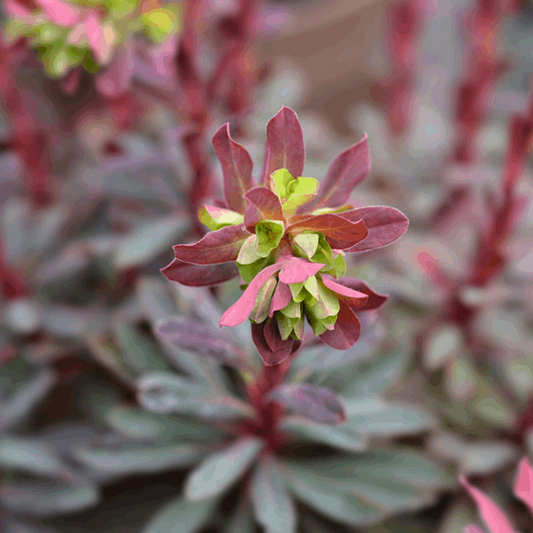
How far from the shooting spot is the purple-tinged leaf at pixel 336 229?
44 cm

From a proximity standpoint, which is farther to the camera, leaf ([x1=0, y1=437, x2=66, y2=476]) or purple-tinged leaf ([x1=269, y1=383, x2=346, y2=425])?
leaf ([x1=0, y1=437, x2=66, y2=476])

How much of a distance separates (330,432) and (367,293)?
0.32m

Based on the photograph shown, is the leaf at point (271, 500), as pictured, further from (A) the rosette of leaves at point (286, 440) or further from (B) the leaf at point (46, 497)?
(B) the leaf at point (46, 497)

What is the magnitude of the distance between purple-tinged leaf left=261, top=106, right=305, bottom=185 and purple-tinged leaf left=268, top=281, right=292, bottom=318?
103 millimetres

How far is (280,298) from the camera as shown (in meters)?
0.44

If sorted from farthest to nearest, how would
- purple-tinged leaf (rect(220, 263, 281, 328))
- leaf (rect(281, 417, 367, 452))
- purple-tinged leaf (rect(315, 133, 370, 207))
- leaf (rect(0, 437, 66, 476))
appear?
leaf (rect(0, 437, 66, 476)), leaf (rect(281, 417, 367, 452)), purple-tinged leaf (rect(315, 133, 370, 207)), purple-tinged leaf (rect(220, 263, 281, 328))

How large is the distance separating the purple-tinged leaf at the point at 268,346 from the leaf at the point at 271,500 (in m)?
0.36

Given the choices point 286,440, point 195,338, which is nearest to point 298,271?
point 195,338

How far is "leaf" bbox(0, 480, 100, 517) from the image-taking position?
88 cm

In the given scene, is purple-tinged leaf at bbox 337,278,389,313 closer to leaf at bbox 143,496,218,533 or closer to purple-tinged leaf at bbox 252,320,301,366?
purple-tinged leaf at bbox 252,320,301,366

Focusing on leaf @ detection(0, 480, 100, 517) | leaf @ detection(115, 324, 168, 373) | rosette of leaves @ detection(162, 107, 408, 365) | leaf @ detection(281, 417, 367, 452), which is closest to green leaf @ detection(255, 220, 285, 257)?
rosette of leaves @ detection(162, 107, 408, 365)

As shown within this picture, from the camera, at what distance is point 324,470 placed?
2.79 feet

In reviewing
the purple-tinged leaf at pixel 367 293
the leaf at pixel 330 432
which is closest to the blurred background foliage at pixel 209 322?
the leaf at pixel 330 432

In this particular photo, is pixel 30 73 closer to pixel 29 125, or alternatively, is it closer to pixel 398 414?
pixel 29 125
